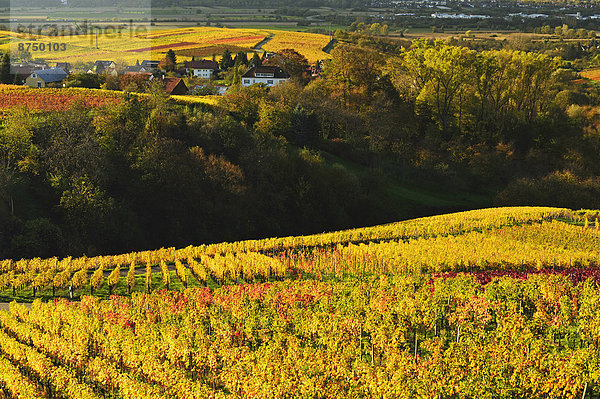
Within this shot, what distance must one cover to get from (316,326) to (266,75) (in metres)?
76.3

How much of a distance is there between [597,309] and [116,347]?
18.0 metres

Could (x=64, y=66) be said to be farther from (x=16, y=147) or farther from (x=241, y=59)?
(x=16, y=147)

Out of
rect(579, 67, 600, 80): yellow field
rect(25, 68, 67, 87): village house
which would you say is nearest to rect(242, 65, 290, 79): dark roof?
A: rect(25, 68, 67, 87): village house

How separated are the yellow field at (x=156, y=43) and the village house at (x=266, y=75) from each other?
1008 inches

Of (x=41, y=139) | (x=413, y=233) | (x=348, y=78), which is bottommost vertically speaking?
(x=413, y=233)

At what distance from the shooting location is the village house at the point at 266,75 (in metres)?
92.1

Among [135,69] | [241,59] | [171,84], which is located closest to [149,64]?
[135,69]

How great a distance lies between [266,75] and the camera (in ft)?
303

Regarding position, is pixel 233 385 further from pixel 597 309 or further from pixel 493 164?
pixel 493 164

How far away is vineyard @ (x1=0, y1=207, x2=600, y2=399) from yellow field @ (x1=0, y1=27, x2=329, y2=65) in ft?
255

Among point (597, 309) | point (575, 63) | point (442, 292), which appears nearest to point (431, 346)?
point (442, 292)

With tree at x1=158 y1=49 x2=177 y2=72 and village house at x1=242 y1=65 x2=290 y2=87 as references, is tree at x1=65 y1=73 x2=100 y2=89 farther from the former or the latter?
tree at x1=158 y1=49 x2=177 y2=72

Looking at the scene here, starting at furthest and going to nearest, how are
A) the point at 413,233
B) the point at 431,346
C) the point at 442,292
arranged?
the point at 413,233 → the point at 442,292 → the point at 431,346

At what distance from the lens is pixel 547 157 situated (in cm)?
7012
